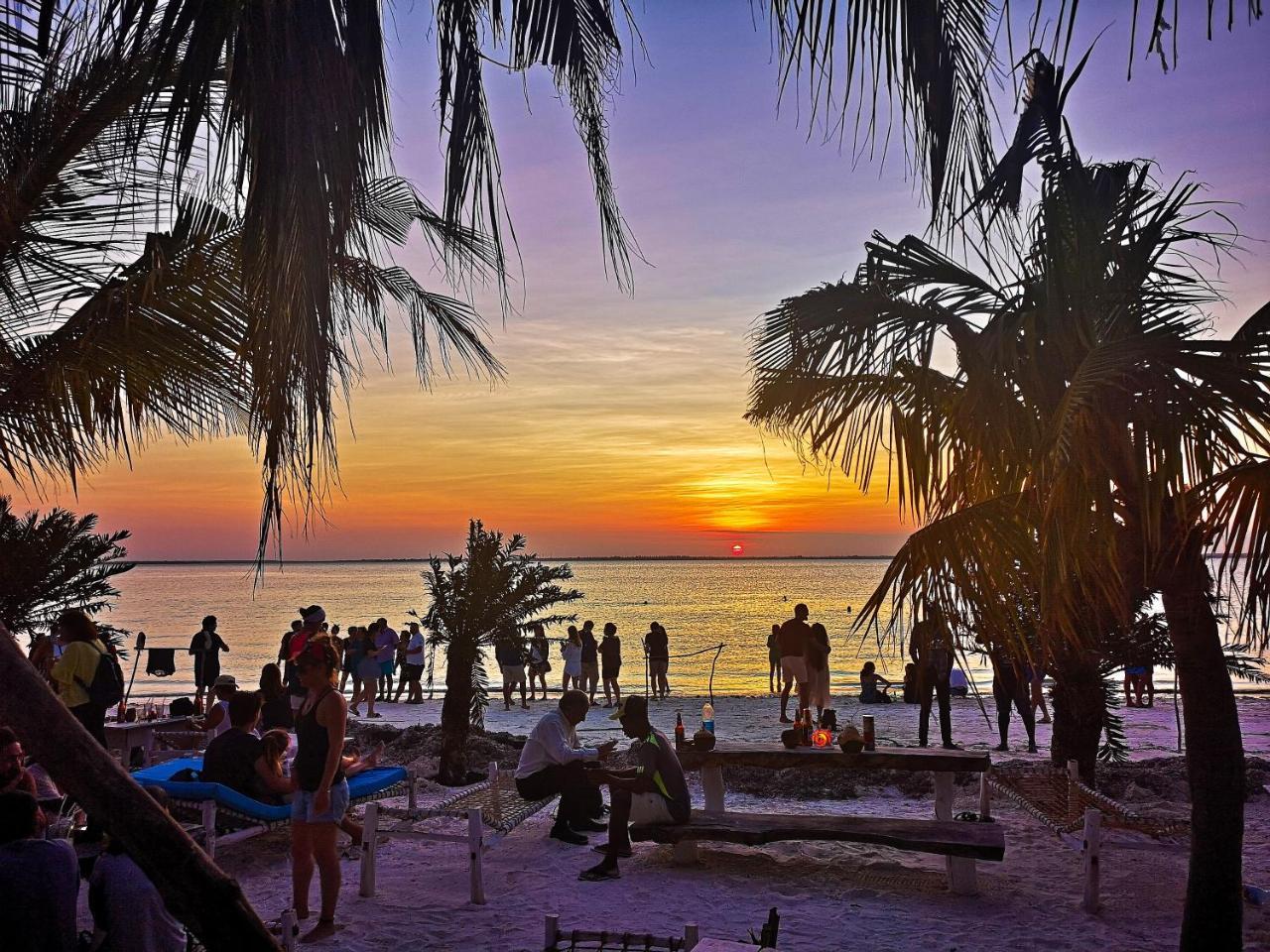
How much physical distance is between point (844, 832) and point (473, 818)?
7.88 feet

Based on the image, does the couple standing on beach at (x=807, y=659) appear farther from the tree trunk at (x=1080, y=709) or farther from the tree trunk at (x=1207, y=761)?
the tree trunk at (x=1207, y=761)

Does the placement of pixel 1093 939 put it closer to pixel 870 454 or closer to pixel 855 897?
pixel 855 897

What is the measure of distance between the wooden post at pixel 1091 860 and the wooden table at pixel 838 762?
4.13 ft

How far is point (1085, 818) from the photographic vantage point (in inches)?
239

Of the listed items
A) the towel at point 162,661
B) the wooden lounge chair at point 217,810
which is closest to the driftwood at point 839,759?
the wooden lounge chair at point 217,810

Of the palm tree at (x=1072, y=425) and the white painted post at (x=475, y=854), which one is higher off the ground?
the palm tree at (x=1072, y=425)

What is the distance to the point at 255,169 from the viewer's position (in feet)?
5.80

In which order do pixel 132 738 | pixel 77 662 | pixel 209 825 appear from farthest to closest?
pixel 132 738
pixel 77 662
pixel 209 825

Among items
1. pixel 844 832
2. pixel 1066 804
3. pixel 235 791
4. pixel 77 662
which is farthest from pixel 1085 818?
pixel 77 662

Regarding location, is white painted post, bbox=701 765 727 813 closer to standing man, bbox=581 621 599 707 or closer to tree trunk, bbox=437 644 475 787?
tree trunk, bbox=437 644 475 787

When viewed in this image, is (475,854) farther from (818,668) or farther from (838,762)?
(818,668)

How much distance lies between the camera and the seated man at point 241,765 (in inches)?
279

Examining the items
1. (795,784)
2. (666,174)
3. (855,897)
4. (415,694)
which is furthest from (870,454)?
(415,694)

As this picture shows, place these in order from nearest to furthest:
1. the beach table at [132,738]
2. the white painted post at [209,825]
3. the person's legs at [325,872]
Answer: the person's legs at [325,872], the white painted post at [209,825], the beach table at [132,738]
